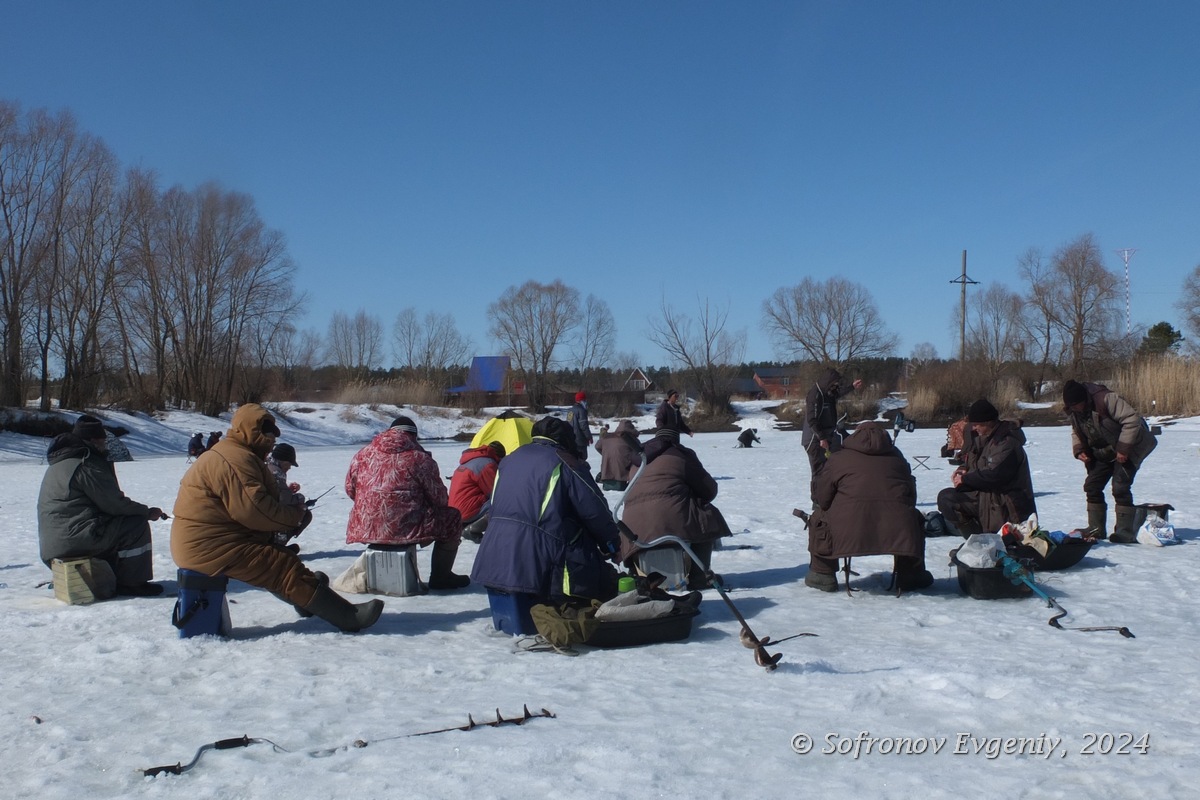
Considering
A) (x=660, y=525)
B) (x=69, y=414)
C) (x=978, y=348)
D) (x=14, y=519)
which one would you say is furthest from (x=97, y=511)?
(x=978, y=348)

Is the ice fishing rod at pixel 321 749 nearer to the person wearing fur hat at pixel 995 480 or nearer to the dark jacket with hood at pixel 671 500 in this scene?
the dark jacket with hood at pixel 671 500

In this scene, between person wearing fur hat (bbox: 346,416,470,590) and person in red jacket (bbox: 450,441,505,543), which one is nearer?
person wearing fur hat (bbox: 346,416,470,590)

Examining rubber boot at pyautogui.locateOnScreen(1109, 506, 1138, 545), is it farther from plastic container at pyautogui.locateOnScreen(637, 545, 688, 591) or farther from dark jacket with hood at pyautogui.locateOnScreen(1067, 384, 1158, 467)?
plastic container at pyautogui.locateOnScreen(637, 545, 688, 591)

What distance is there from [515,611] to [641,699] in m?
1.34

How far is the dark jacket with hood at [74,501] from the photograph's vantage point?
6.37 meters

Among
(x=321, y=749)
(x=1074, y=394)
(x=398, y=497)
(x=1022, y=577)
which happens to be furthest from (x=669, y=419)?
(x=321, y=749)

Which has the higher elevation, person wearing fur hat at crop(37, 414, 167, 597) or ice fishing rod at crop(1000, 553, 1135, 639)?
person wearing fur hat at crop(37, 414, 167, 597)

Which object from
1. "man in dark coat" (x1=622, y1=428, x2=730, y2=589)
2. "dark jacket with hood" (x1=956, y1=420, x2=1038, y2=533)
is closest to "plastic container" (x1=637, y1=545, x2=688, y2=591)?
"man in dark coat" (x1=622, y1=428, x2=730, y2=589)

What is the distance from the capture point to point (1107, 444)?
8.24m

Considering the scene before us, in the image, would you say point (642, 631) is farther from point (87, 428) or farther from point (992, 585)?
point (87, 428)

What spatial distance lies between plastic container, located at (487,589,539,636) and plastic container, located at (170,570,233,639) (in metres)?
1.53

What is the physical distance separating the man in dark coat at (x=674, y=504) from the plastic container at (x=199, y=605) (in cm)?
274

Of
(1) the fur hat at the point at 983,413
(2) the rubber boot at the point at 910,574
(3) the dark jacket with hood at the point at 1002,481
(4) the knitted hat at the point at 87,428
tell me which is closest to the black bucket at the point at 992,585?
(2) the rubber boot at the point at 910,574

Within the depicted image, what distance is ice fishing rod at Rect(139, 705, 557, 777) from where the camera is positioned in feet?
11.7
